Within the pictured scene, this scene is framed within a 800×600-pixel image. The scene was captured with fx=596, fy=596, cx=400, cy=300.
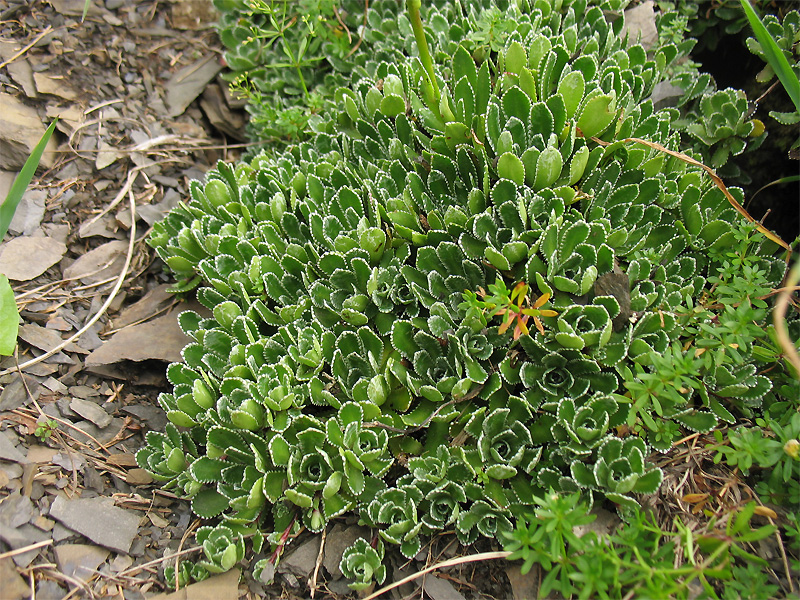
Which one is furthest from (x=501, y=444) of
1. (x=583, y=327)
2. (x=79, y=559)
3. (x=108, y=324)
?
(x=108, y=324)

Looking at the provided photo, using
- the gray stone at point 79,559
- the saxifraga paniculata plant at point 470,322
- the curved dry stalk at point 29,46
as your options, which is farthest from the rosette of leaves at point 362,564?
the curved dry stalk at point 29,46

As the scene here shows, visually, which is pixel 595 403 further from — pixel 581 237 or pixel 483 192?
pixel 483 192

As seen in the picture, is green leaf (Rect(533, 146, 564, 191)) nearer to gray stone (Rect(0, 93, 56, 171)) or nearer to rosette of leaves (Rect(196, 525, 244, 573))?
rosette of leaves (Rect(196, 525, 244, 573))

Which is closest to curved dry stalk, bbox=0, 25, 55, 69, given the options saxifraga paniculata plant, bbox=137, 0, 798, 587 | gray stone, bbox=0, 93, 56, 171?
gray stone, bbox=0, 93, 56, 171

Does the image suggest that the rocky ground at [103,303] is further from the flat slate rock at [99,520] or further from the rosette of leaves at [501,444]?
the rosette of leaves at [501,444]

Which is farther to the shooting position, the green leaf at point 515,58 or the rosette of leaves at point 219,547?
the green leaf at point 515,58

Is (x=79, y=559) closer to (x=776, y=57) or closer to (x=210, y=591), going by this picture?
(x=210, y=591)

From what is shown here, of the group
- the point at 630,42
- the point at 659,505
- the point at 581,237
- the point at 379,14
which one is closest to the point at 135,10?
the point at 379,14
